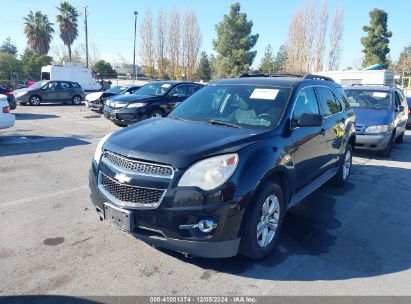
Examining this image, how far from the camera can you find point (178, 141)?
3400 millimetres

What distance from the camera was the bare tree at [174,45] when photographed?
48031mm

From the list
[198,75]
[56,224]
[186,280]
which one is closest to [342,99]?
[186,280]

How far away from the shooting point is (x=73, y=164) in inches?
287

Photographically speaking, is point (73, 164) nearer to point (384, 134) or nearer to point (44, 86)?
point (384, 134)

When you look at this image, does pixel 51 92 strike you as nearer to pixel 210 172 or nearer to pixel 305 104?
pixel 305 104

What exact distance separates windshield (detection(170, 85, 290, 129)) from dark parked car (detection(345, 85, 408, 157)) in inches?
198

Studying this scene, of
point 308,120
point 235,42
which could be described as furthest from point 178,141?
point 235,42

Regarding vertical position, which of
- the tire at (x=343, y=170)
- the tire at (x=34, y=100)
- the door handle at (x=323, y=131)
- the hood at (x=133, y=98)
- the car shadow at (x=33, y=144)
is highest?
the hood at (x=133, y=98)

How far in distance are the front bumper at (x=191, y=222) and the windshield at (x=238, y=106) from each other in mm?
1241

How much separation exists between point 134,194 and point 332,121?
11.6 ft

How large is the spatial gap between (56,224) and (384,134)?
744 centimetres

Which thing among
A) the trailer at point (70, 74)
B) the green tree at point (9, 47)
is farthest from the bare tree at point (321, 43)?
the green tree at point (9, 47)

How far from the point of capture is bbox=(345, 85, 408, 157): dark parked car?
841 centimetres

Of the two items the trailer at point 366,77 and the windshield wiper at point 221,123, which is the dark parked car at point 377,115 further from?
the trailer at point 366,77
